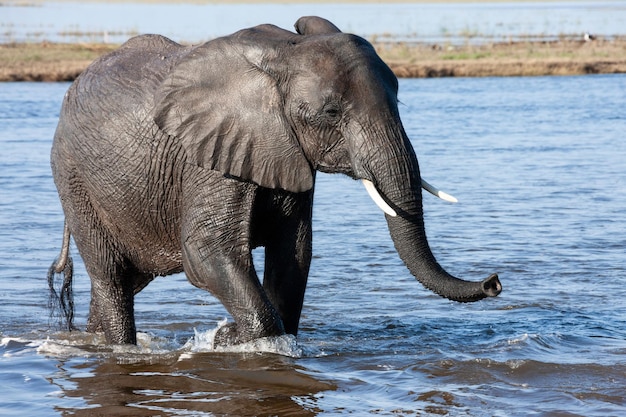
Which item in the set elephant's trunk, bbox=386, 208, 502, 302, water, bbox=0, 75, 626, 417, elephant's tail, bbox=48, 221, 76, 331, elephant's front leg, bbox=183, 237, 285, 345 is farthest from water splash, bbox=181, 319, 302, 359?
elephant's trunk, bbox=386, 208, 502, 302

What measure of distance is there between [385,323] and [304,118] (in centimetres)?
287

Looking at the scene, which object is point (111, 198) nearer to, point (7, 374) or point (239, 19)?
point (7, 374)

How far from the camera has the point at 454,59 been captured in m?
37.2

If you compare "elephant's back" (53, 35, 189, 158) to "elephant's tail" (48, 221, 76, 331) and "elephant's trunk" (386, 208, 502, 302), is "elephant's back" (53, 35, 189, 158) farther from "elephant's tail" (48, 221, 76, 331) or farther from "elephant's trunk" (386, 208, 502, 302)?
"elephant's trunk" (386, 208, 502, 302)

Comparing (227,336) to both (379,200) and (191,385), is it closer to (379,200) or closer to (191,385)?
(191,385)

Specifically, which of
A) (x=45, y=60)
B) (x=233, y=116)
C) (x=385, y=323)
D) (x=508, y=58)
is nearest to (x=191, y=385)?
(x=233, y=116)

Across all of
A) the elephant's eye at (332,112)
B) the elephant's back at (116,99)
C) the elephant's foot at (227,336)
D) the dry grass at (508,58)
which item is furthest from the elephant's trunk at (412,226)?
the dry grass at (508,58)

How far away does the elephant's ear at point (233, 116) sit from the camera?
243 inches

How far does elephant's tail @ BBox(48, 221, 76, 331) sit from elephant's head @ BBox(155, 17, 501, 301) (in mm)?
1766

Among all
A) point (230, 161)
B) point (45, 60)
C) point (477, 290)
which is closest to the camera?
point (477, 290)

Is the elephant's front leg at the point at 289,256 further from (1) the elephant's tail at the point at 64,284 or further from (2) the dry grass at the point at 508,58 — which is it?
(2) the dry grass at the point at 508,58

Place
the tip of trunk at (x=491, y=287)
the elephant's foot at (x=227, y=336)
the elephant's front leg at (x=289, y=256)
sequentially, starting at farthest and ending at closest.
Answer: the elephant's foot at (x=227, y=336) < the elephant's front leg at (x=289, y=256) < the tip of trunk at (x=491, y=287)

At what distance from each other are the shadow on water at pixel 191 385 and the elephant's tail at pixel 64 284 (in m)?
0.84

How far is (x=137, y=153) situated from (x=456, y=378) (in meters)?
2.28
